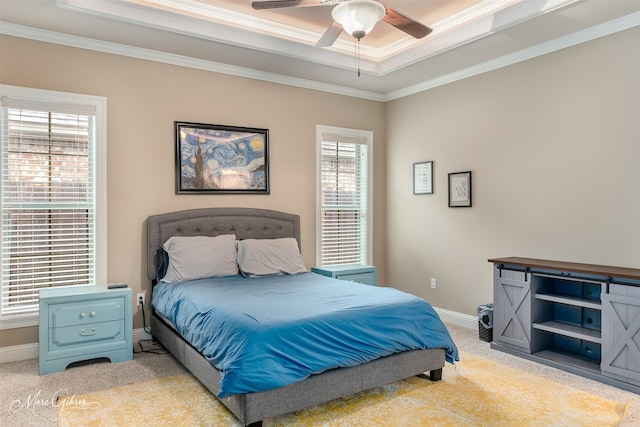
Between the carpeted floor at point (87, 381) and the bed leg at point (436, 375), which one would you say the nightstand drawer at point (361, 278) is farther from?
the bed leg at point (436, 375)

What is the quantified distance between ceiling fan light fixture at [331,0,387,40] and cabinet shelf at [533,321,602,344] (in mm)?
2660

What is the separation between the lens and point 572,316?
374 centimetres

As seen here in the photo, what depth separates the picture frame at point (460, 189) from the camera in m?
4.74

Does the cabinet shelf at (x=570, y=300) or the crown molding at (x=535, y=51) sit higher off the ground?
the crown molding at (x=535, y=51)

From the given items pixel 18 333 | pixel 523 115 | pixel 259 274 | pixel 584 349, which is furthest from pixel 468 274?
pixel 18 333

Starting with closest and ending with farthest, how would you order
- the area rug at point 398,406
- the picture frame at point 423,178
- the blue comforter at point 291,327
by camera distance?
1. the blue comforter at point 291,327
2. the area rug at point 398,406
3. the picture frame at point 423,178

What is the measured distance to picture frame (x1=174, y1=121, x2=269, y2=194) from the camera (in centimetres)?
441

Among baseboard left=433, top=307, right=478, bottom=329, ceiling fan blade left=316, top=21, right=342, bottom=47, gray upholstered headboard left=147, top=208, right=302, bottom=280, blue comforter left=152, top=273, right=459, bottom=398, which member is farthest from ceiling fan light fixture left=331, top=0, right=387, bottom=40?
baseboard left=433, top=307, right=478, bottom=329

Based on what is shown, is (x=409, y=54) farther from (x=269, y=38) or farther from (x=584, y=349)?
(x=584, y=349)

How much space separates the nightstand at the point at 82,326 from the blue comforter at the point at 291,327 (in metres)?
0.38

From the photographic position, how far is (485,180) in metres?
4.60

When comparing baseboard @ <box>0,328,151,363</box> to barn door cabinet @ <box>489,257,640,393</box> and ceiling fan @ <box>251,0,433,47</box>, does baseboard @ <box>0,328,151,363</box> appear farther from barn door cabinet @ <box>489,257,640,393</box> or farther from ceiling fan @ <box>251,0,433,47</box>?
barn door cabinet @ <box>489,257,640,393</box>

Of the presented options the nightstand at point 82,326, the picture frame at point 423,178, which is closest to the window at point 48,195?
the nightstand at point 82,326

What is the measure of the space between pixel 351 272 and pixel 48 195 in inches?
114
